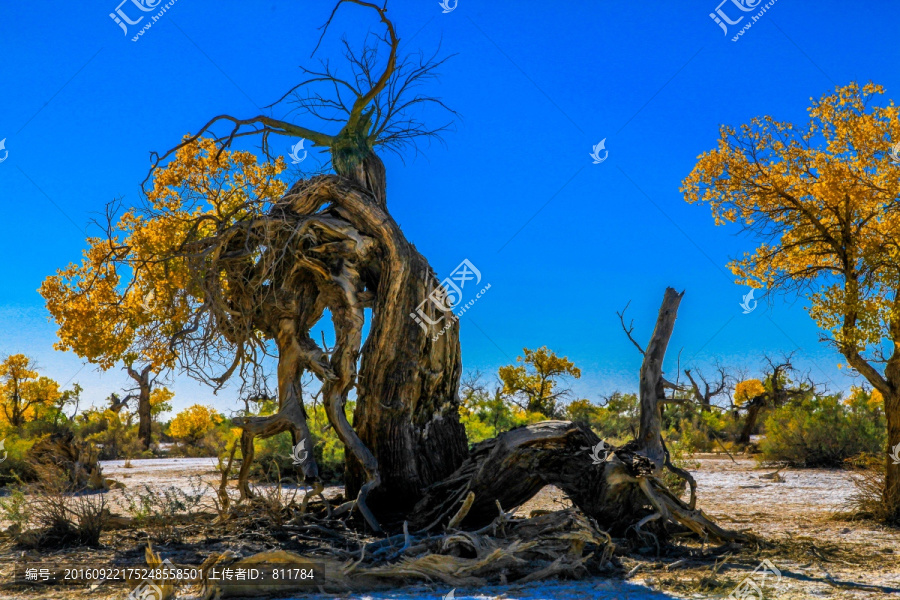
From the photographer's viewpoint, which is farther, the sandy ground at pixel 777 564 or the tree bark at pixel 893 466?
the tree bark at pixel 893 466

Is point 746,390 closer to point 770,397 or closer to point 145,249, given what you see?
point 770,397

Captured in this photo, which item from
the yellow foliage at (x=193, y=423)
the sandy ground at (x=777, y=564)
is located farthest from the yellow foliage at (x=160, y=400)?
the sandy ground at (x=777, y=564)

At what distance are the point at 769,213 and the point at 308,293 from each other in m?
6.51

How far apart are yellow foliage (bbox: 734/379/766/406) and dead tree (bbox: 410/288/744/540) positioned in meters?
19.4

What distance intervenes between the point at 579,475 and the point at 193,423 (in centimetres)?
2302

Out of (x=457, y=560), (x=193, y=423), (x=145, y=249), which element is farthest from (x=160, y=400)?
(x=457, y=560)

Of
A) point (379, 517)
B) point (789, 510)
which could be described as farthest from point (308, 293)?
point (789, 510)

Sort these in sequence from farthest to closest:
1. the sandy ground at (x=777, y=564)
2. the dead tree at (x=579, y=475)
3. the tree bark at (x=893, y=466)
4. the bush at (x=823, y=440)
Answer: the bush at (x=823, y=440) → the tree bark at (x=893, y=466) → the dead tree at (x=579, y=475) → the sandy ground at (x=777, y=564)

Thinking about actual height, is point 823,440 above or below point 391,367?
below

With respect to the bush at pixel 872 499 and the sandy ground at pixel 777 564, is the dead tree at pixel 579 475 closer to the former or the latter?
the sandy ground at pixel 777 564

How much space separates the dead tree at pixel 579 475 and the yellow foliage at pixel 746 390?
19.4 meters

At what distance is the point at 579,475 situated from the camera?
298 inches

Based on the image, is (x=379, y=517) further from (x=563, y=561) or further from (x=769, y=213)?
(x=769, y=213)

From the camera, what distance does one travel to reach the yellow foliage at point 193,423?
27.1m
